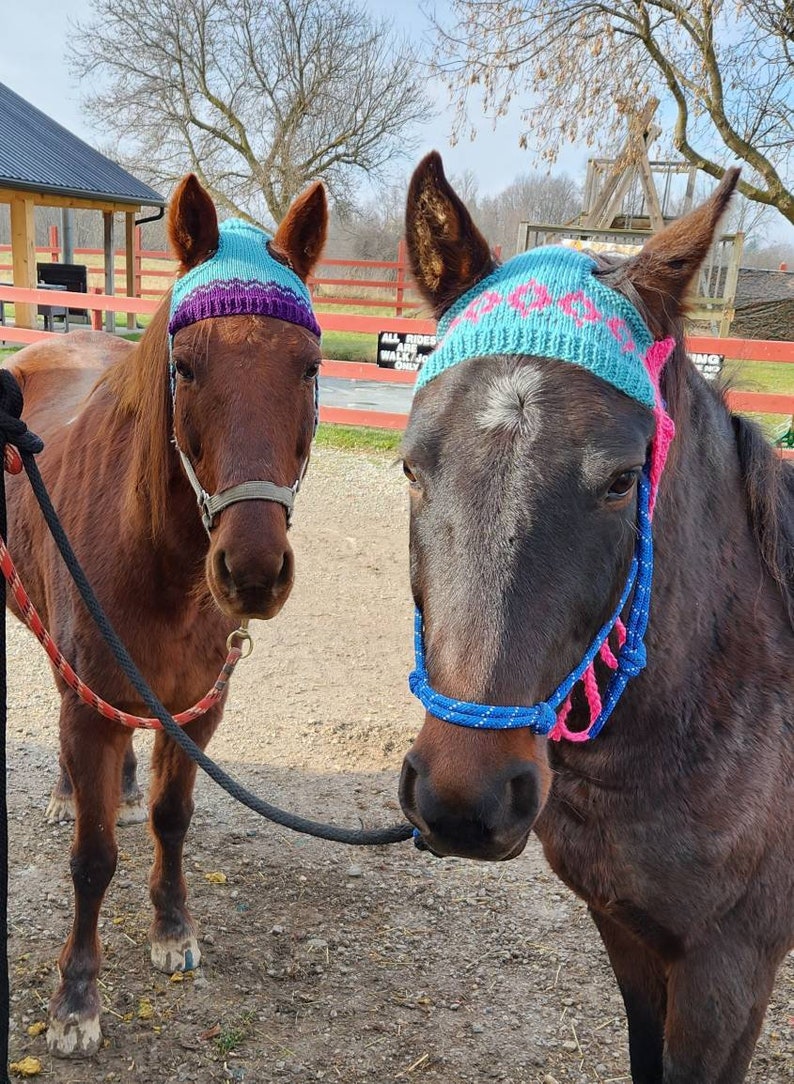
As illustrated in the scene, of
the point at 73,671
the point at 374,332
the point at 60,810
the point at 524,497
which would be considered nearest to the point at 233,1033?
the point at 73,671

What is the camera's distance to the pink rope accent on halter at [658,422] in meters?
1.30

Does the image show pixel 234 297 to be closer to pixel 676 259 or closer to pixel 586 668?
pixel 676 259

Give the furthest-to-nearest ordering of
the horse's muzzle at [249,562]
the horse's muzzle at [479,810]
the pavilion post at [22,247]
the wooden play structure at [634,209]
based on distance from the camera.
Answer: the pavilion post at [22,247] < the wooden play structure at [634,209] < the horse's muzzle at [249,562] < the horse's muzzle at [479,810]

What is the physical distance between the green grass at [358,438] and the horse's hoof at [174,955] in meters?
6.80

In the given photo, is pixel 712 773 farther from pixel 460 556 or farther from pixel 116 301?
pixel 116 301

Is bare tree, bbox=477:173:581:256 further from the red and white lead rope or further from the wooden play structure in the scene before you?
the red and white lead rope

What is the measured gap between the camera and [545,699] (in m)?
1.20

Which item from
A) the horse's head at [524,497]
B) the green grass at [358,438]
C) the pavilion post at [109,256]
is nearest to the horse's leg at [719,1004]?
the horse's head at [524,497]

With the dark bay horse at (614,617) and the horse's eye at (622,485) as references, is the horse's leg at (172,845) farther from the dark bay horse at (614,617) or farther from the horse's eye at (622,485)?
the horse's eye at (622,485)

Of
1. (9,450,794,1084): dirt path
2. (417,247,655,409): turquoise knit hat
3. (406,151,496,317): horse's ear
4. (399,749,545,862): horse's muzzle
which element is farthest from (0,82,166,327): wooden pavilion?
(399,749,545,862): horse's muzzle

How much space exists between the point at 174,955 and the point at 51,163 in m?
16.7

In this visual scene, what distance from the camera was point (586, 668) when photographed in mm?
1278

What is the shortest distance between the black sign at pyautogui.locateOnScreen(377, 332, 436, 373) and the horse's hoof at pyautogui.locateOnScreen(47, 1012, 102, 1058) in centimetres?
689

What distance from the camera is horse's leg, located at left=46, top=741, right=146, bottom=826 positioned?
10.9ft
